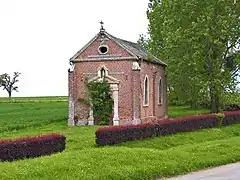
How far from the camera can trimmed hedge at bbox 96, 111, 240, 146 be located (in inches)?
955

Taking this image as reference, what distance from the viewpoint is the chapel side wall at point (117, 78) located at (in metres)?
37.3

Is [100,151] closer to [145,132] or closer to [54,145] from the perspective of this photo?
[54,145]

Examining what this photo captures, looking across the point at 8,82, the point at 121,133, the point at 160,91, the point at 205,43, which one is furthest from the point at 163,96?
the point at 8,82

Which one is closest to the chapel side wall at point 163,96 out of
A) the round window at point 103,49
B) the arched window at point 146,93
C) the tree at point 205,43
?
the tree at point 205,43

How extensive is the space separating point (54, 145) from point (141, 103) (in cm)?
1788

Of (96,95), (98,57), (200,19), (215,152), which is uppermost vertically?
(200,19)

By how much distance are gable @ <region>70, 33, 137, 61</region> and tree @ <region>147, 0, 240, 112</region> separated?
5099mm

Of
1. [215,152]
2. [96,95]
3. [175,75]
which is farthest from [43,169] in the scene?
[175,75]

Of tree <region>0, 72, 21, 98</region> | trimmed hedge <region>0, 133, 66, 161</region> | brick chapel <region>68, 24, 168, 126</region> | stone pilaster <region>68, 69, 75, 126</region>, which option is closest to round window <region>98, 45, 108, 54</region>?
brick chapel <region>68, 24, 168, 126</region>

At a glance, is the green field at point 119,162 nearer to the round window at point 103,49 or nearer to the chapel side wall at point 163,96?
the round window at point 103,49

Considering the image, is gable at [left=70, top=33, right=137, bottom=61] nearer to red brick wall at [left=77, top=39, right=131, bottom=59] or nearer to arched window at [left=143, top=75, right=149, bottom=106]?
red brick wall at [left=77, top=39, right=131, bottom=59]

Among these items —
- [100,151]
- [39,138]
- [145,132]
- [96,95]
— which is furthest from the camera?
[96,95]

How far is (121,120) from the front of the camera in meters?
37.4

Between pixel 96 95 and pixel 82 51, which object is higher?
pixel 82 51
